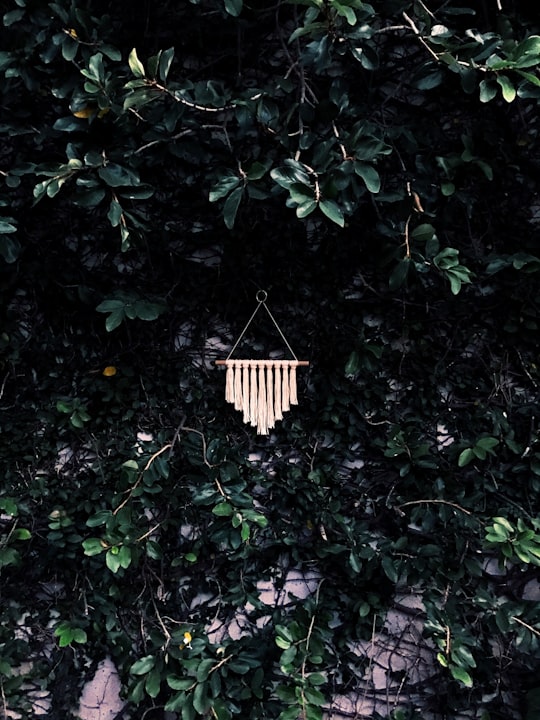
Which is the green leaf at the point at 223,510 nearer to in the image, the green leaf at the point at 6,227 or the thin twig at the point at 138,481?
the thin twig at the point at 138,481

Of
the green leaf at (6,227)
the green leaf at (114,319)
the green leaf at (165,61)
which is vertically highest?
the green leaf at (165,61)

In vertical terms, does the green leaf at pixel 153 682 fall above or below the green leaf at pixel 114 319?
below

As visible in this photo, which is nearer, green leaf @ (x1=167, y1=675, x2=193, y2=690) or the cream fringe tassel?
green leaf @ (x1=167, y1=675, x2=193, y2=690)

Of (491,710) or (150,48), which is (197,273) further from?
(491,710)

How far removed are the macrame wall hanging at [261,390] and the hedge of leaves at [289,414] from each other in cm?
16

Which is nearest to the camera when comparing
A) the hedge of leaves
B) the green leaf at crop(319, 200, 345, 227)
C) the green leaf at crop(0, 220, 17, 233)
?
the green leaf at crop(319, 200, 345, 227)

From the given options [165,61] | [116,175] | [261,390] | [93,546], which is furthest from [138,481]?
[165,61]

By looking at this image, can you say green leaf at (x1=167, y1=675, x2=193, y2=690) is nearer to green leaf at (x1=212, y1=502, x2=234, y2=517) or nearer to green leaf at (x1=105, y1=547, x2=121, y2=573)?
green leaf at (x1=105, y1=547, x2=121, y2=573)

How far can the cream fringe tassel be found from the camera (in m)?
1.80

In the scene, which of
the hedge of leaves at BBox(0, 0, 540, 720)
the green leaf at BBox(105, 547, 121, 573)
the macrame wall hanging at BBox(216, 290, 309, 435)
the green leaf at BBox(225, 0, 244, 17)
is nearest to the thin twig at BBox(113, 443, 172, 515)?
the hedge of leaves at BBox(0, 0, 540, 720)

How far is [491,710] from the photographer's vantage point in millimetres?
1913

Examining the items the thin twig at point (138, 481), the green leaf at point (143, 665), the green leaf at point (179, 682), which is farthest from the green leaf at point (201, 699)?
the thin twig at point (138, 481)

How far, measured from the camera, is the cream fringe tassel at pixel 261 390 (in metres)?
1.80

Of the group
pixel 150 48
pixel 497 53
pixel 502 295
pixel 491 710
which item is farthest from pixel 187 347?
pixel 491 710
